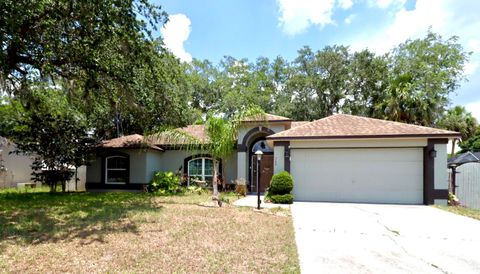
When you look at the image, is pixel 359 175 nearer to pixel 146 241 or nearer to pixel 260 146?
pixel 260 146

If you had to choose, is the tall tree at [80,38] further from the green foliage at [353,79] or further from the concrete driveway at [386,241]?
the green foliage at [353,79]

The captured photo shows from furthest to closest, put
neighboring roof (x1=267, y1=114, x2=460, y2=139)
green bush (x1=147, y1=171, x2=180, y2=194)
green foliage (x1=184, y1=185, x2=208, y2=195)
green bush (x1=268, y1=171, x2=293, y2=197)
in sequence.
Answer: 1. green bush (x1=147, y1=171, x2=180, y2=194)
2. green foliage (x1=184, y1=185, x2=208, y2=195)
3. neighboring roof (x1=267, y1=114, x2=460, y2=139)
4. green bush (x1=268, y1=171, x2=293, y2=197)

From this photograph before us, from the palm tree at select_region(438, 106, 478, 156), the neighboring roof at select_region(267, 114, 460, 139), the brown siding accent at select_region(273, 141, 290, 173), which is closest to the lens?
the neighboring roof at select_region(267, 114, 460, 139)

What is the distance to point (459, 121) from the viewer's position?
27750 mm

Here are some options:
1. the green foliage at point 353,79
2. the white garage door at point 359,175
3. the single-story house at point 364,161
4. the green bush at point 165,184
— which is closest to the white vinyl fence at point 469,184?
the single-story house at point 364,161

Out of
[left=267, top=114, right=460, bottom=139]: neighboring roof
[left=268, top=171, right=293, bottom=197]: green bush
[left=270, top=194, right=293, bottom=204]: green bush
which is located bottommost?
[left=270, top=194, right=293, bottom=204]: green bush

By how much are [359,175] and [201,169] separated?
29.7ft

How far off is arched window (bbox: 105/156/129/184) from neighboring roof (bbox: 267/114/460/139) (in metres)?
9.45

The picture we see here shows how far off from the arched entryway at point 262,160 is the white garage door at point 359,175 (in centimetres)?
307

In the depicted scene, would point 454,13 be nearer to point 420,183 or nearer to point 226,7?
point 420,183

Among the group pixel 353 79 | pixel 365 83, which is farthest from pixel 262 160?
pixel 365 83

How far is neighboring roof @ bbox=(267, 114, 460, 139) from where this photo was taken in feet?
41.8

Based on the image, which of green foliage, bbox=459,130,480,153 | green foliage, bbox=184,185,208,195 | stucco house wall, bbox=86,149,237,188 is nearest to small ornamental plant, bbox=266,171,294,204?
green foliage, bbox=184,185,208,195

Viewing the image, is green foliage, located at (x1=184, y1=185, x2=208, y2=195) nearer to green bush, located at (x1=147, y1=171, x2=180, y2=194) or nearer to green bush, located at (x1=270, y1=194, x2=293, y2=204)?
green bush, located at (x1=147, y1=171, x2=180, y2=194)
